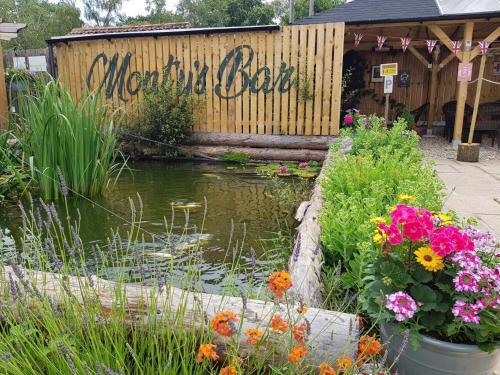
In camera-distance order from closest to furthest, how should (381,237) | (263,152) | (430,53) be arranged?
1. (381,237)
2. (263,152)
3. (430,53)

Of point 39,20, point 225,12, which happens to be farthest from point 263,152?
point 39,20

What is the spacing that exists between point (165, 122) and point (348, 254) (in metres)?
6.13

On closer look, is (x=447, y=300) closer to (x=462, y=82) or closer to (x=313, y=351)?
(x=313, y=351)

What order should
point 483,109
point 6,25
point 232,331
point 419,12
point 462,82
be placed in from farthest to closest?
point 483,109 < point 419,12 < point 462,82 < point 6,25 < point 232,331

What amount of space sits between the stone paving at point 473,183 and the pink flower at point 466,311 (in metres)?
1.40

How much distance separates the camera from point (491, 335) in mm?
1378

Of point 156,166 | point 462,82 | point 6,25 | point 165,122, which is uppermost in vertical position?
point 6,25

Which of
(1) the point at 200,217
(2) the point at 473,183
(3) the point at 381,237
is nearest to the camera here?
(3) the point at 381,237

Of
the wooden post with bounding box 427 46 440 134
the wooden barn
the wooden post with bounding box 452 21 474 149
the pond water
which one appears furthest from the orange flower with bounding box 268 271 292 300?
the wooden post with bounding box 427 46 440 134

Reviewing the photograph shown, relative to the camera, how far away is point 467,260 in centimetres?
134

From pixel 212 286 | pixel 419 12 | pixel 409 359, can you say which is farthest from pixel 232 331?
pixel 419 12

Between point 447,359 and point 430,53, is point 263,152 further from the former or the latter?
point 447,359

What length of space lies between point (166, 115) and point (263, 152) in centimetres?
191

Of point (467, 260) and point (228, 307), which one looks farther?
point (228, 307)
